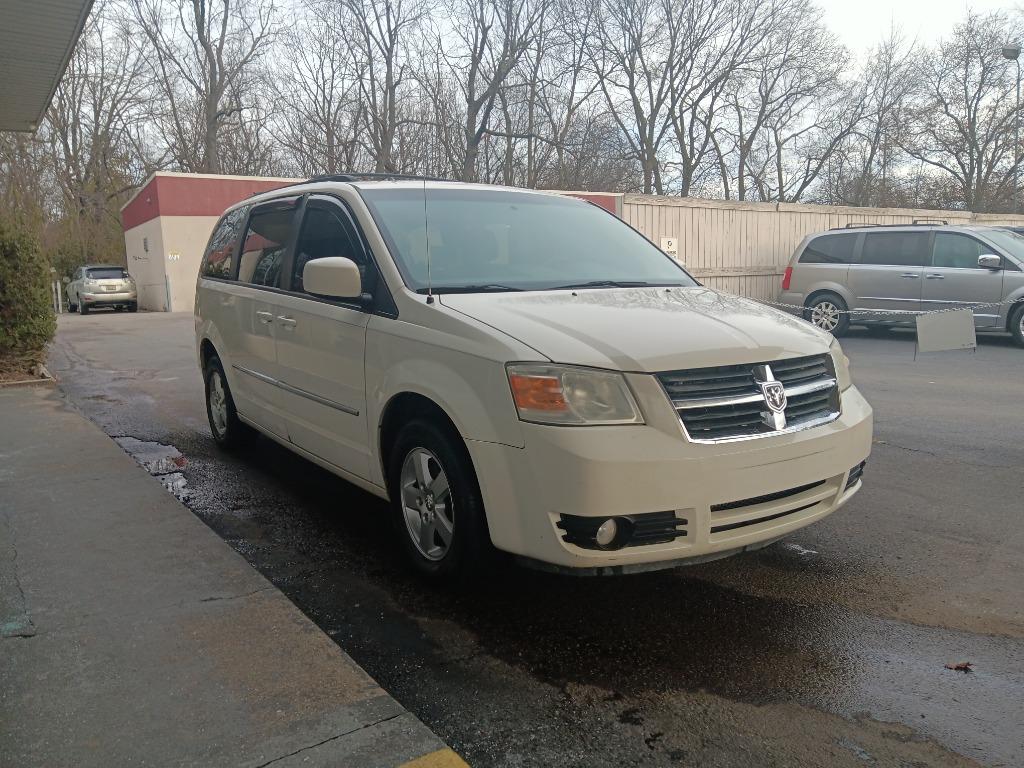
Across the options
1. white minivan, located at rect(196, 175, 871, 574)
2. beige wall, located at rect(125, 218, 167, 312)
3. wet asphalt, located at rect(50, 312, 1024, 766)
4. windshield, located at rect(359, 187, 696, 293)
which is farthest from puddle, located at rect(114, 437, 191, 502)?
beige wall, located at rect(125, 218, 167, 312)

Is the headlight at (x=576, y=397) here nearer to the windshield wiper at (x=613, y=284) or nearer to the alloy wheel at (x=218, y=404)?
the windshield wiper at (x=613, y=284)

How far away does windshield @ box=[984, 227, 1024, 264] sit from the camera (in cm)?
1286

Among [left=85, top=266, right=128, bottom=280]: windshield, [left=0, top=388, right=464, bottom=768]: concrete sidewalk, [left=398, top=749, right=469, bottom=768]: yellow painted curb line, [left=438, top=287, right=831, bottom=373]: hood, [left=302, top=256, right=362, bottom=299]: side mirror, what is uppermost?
[left=85, top=266, right=128, bottom=280]: windshield

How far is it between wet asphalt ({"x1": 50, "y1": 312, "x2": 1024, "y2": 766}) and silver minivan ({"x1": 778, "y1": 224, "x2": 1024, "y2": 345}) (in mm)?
8019

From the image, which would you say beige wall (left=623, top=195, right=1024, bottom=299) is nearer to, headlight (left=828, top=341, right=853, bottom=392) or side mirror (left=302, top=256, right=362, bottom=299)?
headlight (left=828, top=341, right=853, bottom=392)

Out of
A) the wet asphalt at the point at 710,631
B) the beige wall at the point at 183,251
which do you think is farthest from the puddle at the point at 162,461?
the beige wall at the point at 183,251

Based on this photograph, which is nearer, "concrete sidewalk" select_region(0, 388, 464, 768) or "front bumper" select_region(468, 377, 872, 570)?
"concrete sidewalk" select_region(0, 388, 464, 768)

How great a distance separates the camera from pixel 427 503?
3703 millimetres

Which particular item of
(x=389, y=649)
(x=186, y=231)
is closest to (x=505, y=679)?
(x=389, y=649)

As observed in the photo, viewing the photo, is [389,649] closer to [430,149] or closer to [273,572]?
[273,572]

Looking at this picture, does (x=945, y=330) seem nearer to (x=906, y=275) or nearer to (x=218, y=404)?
(x=218, y=404)

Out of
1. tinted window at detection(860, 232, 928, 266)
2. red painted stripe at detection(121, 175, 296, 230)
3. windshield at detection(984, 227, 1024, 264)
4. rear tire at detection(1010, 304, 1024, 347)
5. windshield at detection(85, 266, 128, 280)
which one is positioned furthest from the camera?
windshield at detection(85, 266, 128, 280)

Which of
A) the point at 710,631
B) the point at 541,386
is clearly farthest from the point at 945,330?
the point at 541,386

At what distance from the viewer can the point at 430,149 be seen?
3603 centimetres
